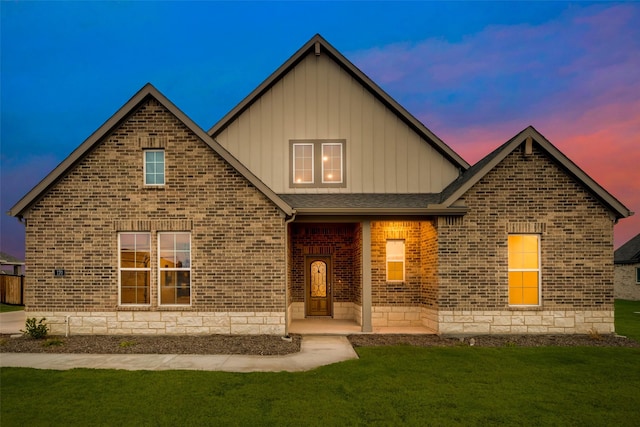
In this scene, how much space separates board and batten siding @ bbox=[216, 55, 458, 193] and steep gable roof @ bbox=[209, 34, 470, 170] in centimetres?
15

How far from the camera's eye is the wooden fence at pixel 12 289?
21.9m

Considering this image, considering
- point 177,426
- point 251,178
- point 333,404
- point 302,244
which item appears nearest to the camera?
point 177,426

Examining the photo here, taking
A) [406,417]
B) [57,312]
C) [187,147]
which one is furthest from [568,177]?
[57,312]

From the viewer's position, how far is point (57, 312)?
11781mm

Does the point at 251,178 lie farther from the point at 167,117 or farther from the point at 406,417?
the point at 406,417

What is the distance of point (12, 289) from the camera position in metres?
22.4

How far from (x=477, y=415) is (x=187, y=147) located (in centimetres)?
943

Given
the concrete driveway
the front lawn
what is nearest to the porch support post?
the front lawn

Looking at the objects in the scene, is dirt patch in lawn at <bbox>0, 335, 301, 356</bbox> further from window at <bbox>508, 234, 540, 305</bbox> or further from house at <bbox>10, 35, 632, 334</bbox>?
window at <bbox>508, 234, 540, 305</bbox>

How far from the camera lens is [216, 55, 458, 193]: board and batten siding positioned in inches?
565

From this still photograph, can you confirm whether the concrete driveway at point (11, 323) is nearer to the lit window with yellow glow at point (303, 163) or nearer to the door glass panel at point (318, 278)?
the door glass panel at point (318, 278)

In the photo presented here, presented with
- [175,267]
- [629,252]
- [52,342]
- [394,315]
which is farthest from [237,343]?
[629,252]

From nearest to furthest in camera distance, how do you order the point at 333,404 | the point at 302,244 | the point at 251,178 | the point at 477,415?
the point at 477,415 → the point at 333,404 → the point at 251,178 → the point at 302,244

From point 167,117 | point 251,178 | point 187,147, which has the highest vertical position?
point 167,117
